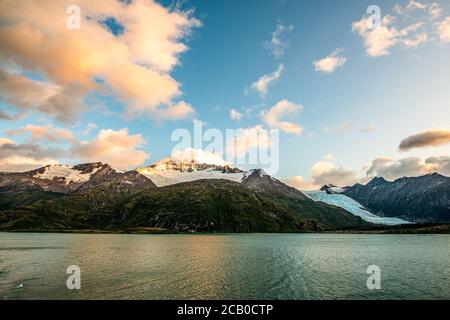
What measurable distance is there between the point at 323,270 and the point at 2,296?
66.5 meters

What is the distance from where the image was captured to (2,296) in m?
56.6

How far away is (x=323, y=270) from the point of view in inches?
3479

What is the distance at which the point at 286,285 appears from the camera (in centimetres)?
6862

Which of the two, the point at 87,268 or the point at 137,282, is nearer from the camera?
the point at 137,282

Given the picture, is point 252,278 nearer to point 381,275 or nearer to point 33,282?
point 381,275
